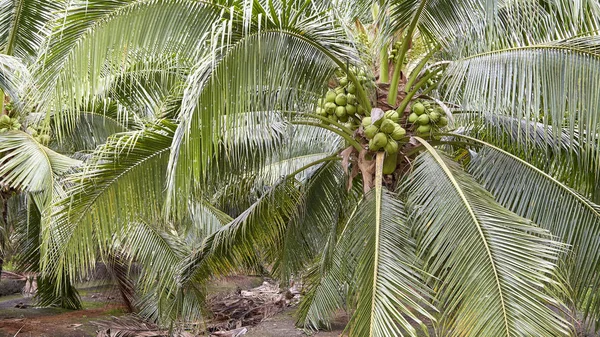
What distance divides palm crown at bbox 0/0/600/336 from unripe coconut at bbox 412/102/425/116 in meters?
0.05

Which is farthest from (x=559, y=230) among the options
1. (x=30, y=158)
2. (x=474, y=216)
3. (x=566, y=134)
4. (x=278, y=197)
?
(x=30, y=158)

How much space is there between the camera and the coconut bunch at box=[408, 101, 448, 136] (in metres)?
4.25

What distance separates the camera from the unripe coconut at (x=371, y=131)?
4066mm

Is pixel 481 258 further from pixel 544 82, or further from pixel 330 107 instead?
pixel 330 107

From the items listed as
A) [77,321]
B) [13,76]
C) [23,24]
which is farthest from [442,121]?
[77,321]

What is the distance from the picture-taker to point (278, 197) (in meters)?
5.25

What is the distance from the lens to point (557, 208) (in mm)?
3869

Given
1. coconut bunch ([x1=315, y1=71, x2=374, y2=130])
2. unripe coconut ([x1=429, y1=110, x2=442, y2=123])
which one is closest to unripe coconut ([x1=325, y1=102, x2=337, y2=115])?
coconut bunch ([x1=315, y1=71, x2=374, y2=130])

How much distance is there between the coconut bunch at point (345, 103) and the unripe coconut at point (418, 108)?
336 mm

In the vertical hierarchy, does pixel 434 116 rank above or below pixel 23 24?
below

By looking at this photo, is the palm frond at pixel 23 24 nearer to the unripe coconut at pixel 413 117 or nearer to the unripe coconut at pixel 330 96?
the unripe coconut at pixel 330 96

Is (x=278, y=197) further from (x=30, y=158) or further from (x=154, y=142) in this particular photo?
(x=30, y=158)

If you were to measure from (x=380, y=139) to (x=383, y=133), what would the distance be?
0.07m

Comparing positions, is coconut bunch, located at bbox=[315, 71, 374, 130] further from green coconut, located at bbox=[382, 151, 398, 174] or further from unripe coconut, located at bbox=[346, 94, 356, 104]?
green coconut, located at bbox=[382, 151, 398, 174]
